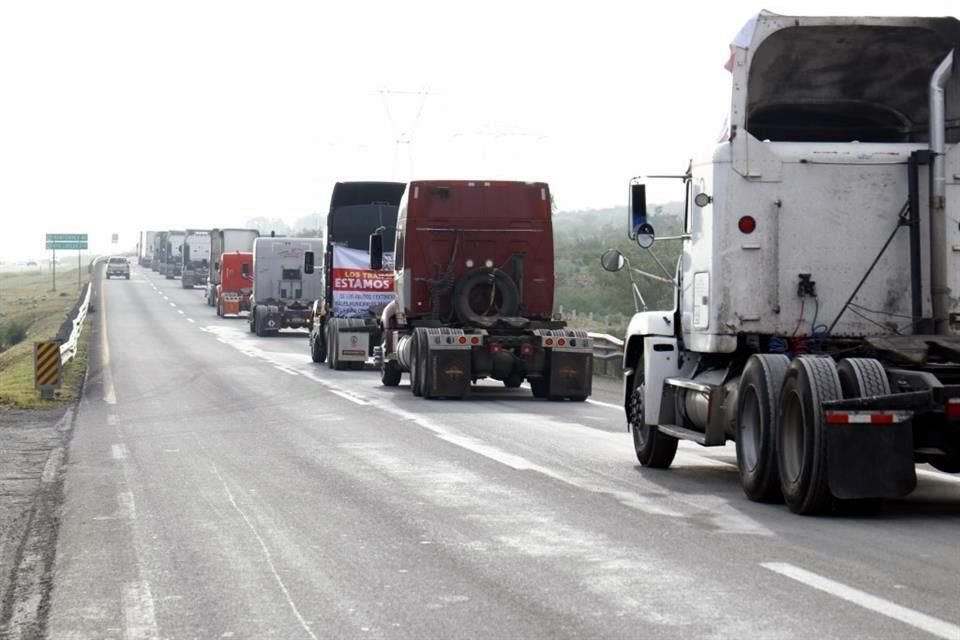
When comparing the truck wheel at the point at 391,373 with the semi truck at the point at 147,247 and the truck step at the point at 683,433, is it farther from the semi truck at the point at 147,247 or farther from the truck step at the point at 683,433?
the semi truck at the point at 147,247

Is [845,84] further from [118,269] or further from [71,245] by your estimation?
[71,245]

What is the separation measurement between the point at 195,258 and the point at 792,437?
95676mm

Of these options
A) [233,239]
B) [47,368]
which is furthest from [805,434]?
[233,239]

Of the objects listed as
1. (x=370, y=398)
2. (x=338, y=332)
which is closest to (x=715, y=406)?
(x=370, y=398)

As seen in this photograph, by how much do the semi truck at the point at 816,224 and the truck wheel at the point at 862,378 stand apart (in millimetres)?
152

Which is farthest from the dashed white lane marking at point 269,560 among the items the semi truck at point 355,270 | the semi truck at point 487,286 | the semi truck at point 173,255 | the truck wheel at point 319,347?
the semi truck at point 173,255

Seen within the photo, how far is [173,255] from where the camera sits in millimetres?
120375

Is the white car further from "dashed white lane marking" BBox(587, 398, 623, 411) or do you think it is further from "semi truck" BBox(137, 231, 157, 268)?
"dashed white lane marking" BBox(587, 398, 623, 411)

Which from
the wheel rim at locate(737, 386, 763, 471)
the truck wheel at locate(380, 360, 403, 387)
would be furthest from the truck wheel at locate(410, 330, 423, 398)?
the wheel rim at locate(737, 386, 763, 471)

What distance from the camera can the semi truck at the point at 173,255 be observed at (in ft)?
388

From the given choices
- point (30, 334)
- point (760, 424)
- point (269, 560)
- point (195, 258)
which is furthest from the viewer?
point (195, 258)

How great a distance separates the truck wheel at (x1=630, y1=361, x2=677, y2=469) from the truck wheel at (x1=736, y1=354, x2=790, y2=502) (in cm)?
224

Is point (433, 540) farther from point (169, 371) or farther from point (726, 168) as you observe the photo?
point (169, 371)

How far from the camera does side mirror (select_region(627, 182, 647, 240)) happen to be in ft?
46.9
